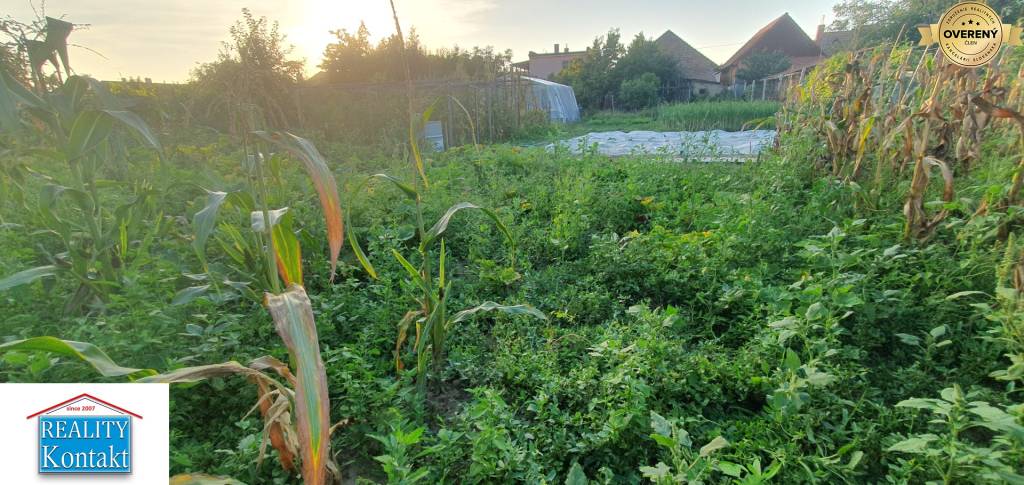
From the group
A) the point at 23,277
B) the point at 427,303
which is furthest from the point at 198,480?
the point at 23,277

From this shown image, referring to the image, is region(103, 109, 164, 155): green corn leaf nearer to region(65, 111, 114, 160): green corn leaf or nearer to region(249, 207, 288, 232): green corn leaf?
region(65, 111, 114, 160): green corn leaf

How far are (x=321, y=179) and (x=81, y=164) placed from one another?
61.9 inches

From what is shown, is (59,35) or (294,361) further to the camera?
(59,35)

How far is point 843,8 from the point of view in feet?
70.1

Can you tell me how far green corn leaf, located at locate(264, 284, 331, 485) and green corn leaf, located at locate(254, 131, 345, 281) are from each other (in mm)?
192

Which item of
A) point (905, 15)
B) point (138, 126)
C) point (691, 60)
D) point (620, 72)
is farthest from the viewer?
point (691, 60)

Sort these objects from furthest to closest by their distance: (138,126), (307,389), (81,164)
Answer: (81,164) < (138,126) < (307,389)

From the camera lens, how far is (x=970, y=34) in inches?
108

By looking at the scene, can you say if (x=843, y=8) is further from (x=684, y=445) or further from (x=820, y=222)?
(x=684, y=445)

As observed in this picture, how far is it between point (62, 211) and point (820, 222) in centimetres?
427

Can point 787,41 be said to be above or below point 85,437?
above

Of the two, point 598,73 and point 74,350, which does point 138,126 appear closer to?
point 74,350

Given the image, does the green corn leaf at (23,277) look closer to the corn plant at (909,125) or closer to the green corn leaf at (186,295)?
the green corn leaf at (186,295)

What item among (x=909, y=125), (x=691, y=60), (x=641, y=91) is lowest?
(x=909, y=125)
